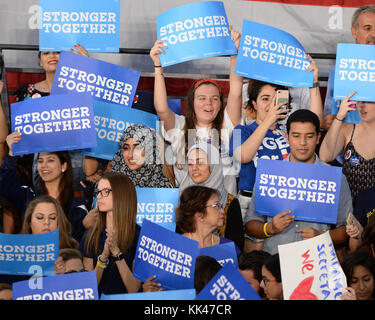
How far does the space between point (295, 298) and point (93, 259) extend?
3.75 feet

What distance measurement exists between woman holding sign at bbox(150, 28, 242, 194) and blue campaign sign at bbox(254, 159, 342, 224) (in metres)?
0.52

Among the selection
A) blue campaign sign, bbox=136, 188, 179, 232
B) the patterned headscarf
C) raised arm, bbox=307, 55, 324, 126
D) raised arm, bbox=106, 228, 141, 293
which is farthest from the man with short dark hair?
raised arm, bbox=106, 228, 141, 293

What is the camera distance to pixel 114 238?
4008mm

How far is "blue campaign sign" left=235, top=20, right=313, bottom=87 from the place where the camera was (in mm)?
4836

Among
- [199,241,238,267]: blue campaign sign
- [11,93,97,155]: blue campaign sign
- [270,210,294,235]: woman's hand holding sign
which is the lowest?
[199,241,238,267]: blue campaign sign

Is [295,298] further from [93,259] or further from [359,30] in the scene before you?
[359,30]

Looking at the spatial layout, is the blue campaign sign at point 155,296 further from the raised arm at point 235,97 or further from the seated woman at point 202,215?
the raised arm at point 235,97

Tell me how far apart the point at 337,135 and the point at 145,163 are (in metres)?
1.19

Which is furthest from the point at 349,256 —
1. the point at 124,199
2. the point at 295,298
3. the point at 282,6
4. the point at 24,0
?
the point at 24,0

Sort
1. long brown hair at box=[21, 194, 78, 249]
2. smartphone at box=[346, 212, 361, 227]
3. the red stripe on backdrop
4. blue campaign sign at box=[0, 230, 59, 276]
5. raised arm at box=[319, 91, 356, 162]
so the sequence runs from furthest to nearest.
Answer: the red stripe on backdrop < raised arm at box=[319, 91, 356, 162] < long brown hair at box=[21, 194, 78, 249] < smartphone at box=[346, 212, 361, 227] < blue campaign sign at box=[0, 230, 59, 276]

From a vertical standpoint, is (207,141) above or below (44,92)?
below

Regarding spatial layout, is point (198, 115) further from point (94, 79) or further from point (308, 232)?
point (308, 232)

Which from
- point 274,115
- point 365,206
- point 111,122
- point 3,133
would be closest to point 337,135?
point 274,115

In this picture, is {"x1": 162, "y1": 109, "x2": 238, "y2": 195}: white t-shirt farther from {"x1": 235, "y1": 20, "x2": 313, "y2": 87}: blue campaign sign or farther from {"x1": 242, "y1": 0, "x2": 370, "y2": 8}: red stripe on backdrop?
{"x1": 242, "y1": 0, "x2": 370, "y2": 8}: red stripe on backdrop
